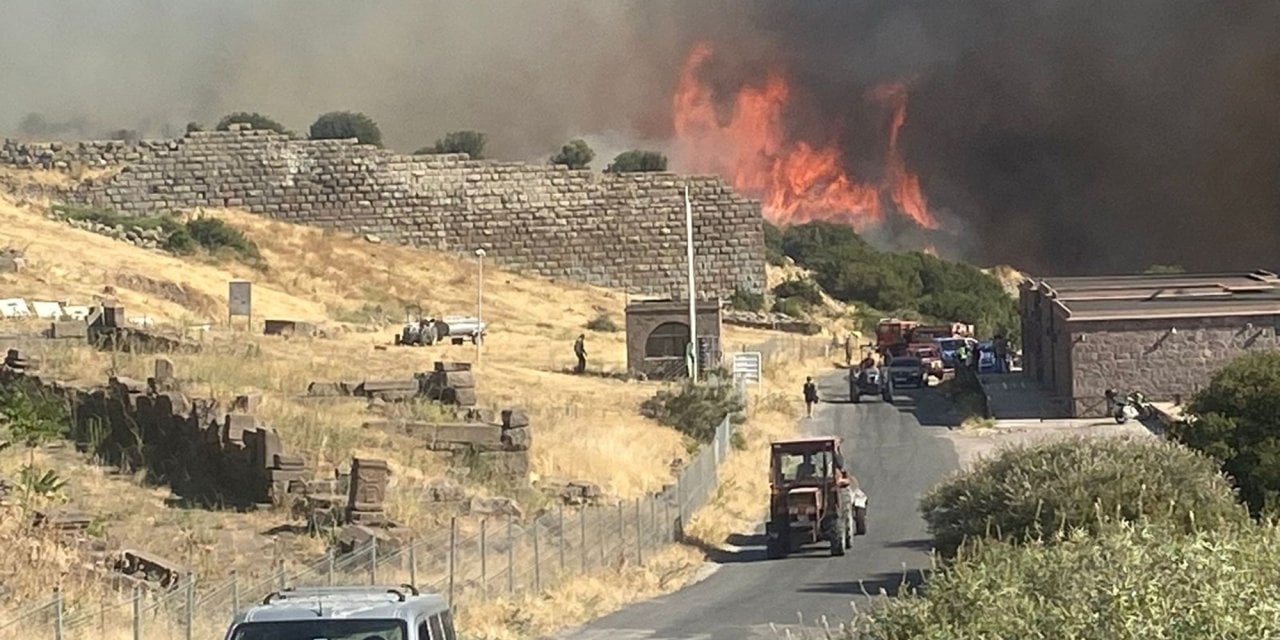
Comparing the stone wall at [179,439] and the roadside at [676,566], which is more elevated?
Result: the stone wall at [179,439]

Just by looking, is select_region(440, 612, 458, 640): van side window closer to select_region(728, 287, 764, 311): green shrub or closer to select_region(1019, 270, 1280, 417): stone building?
select_region(1019, 270, 1280, 417): stone building

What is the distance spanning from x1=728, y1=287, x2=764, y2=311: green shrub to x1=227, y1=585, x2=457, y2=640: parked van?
75.2 metres

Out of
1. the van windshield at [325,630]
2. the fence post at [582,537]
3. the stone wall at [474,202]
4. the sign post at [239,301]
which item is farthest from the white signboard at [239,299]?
the van windshield at [325,630]

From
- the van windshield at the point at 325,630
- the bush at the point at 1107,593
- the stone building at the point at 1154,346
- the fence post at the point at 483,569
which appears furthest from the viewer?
the stone building at the point at 1154,346

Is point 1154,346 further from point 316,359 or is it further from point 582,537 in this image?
point 582,537

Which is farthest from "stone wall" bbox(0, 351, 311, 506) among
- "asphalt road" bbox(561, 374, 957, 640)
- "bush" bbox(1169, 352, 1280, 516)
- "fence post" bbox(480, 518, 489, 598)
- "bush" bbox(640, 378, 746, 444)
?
"bush" bbox(1169, 352, 1280, 516)

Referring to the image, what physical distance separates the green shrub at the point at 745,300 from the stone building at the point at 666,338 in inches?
1002

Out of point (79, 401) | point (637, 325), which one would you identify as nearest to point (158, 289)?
point (637, 325)

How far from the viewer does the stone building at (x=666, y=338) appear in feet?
207

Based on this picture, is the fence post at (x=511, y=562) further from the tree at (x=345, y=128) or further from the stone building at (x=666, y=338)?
the tree at (x=345, y=128)

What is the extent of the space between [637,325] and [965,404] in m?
9.97

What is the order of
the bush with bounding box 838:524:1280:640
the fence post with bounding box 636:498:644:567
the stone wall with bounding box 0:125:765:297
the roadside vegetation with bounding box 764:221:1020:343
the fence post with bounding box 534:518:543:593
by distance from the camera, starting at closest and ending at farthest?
1. the bush with bounding box 838:524:1280:640
2. the fence post with bounding box 534:518:543:593
3. the fence post with bounding box 636:498:644:567
4. the stone wall with bounding box 0:125:765:297
5. the roadside vegetation with bounding box 764:221:1020:343

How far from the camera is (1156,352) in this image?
60594 millimetres

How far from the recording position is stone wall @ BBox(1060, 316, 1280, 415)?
197 feet
